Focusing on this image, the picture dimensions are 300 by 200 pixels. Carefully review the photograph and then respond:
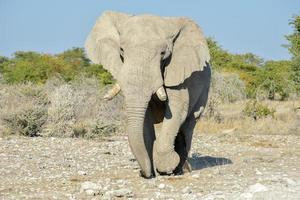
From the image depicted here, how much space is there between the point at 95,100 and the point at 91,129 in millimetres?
4125

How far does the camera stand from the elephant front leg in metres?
9.94

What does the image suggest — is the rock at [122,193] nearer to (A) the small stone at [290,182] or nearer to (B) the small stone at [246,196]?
(B) the small stone at [246,196]

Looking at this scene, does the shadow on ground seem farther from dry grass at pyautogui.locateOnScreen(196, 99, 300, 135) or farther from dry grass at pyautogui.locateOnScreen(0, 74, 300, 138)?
dry grass at pyautogui.locateOnScreen(196, 99, 300, 135)

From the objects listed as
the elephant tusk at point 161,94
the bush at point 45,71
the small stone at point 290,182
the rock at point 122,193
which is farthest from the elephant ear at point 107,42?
the bush at point 45,71

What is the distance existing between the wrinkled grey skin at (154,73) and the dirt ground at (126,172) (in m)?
0.45

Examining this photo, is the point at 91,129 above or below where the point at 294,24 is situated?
below

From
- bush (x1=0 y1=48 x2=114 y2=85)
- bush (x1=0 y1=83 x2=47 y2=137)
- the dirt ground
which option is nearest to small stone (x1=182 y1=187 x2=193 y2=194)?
the dirt ground

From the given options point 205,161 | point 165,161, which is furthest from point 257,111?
point 165,161

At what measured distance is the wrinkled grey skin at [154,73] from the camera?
364 inches

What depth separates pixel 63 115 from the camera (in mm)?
19172

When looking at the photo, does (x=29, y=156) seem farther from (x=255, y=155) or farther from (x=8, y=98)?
(x=8, y=98)

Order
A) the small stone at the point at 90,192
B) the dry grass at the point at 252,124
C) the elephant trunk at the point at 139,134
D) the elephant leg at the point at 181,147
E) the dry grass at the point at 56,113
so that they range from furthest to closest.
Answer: the dry grass at the point at 252,124, the dry grass at the point at 56,113, the elephant leg at the point at 181,147, the elephant trunk at the point at 139,134, the small stone at the point at 90,192

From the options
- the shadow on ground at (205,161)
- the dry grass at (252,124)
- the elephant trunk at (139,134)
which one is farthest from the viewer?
the dry grass at (252,124)

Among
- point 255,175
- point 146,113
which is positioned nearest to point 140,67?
point 146,113
